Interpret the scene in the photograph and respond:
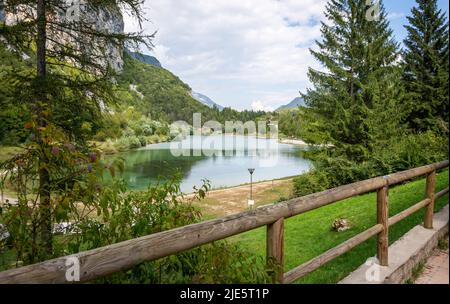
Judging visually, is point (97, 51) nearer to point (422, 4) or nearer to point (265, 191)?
point (265, 191)

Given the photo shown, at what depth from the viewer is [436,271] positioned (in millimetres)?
3410

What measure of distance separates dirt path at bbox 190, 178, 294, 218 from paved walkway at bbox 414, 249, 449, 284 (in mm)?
17254

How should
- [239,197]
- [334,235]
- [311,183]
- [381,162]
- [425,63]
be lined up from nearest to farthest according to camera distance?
[334,235]
[381,162]
[311,183]
[425,63]
[239,197]

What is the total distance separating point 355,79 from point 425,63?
28.9 feet

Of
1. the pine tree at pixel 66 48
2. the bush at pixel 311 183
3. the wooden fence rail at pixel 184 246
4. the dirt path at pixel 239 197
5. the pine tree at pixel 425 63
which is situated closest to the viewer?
the wooden fence rail at pixel 184 246

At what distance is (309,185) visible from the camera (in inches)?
696

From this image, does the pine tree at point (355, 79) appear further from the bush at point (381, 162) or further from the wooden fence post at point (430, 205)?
the wooden fence post at point (430, 205)

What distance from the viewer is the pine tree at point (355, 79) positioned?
19.2 meters

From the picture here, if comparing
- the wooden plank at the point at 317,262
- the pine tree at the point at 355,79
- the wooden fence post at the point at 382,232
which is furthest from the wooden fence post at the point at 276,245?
the pine tree at the point at 355,79

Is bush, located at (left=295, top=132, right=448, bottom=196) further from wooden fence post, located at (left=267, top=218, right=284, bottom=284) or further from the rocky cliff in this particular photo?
wooden fence post, located at (left=267, top=218, right=284, bottom=284)

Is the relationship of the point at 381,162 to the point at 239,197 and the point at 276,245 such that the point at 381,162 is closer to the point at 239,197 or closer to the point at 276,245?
the point at 239,197

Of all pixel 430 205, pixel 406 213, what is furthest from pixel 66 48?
pixel 430 205

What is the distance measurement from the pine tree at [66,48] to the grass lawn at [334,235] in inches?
186
